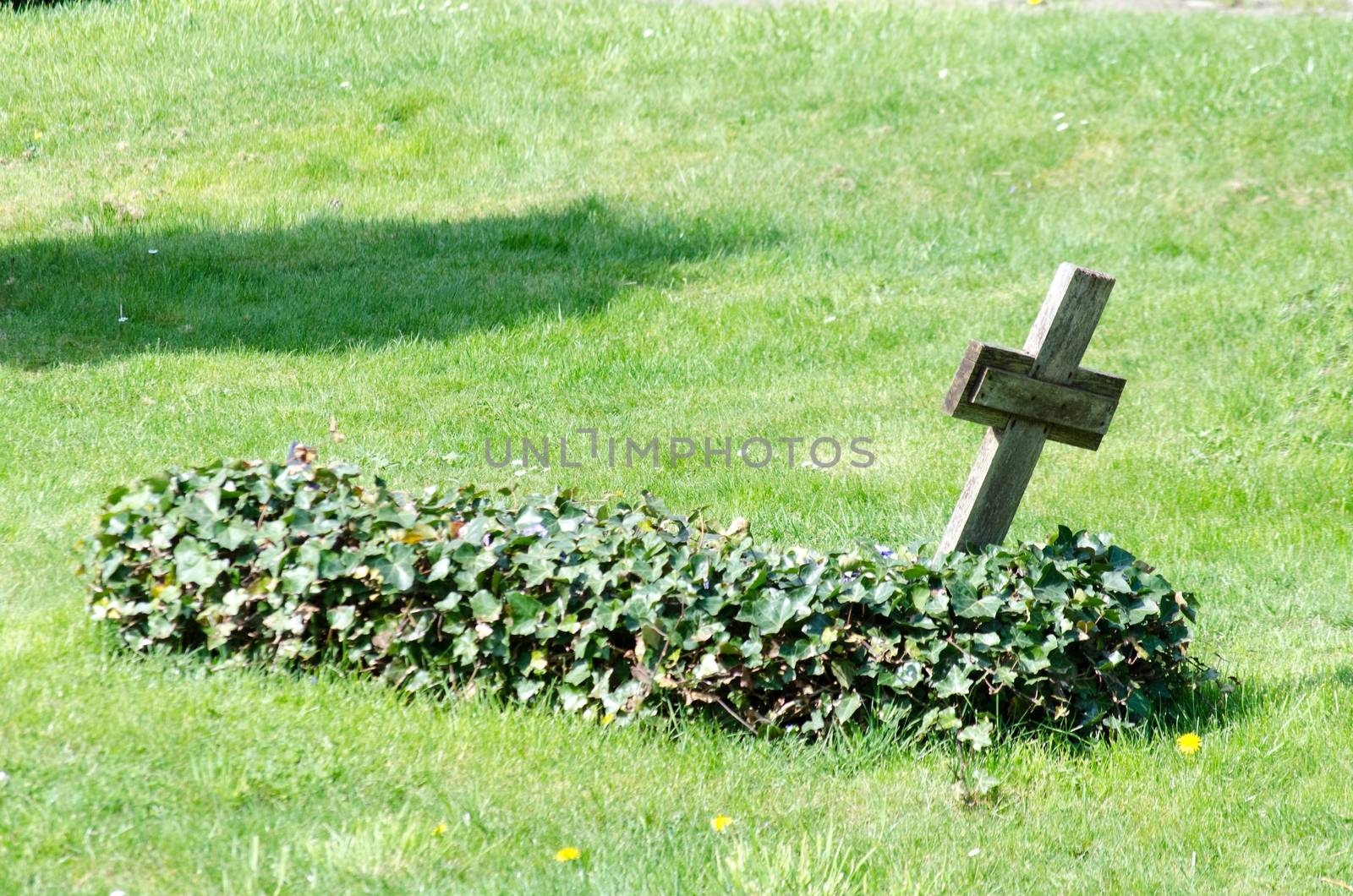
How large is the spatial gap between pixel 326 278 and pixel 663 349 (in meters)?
2.42

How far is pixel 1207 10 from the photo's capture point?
524 inches

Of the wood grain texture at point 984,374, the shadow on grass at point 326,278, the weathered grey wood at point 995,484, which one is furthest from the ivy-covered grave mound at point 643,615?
the shadow on grass at point 326,278

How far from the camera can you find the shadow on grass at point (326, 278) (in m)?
8.27

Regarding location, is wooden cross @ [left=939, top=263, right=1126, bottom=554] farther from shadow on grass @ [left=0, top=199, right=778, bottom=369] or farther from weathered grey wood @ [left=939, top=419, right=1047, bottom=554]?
shadow on grass @ [left=0, top=199, right=778, bottom=369]

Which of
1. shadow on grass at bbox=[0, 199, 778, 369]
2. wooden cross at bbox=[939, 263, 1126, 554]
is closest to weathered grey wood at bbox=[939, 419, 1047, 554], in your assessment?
wooden cross at bbox=[939, 263, 1126, 554]

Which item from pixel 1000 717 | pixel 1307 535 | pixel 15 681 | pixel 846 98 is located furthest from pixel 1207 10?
pixel 15 681

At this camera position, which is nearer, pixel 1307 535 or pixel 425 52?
pixel 1307 535

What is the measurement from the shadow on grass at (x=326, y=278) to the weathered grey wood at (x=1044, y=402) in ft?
15.7

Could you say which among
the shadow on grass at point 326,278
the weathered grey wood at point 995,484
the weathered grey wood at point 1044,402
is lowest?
the shadow on grass at point 326,278

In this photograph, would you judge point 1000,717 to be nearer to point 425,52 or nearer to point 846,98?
point 846,98

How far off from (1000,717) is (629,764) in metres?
1.17

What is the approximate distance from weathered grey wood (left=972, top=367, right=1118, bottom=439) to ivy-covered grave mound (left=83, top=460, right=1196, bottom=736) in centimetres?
42

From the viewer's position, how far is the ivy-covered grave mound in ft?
13.3

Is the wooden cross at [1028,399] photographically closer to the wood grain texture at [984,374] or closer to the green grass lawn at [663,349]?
the wood grain texture at [984,374]
